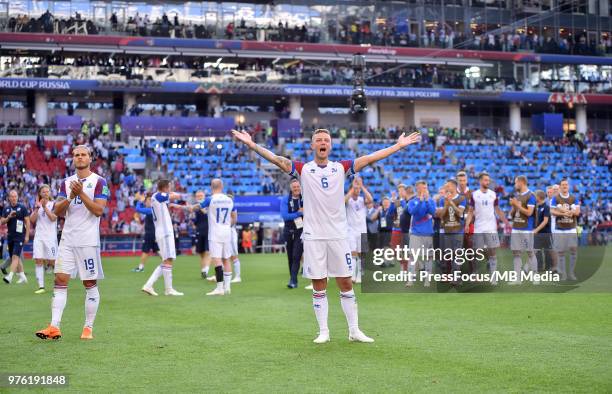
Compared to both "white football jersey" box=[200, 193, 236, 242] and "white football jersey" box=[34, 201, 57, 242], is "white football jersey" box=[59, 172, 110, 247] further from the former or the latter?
"white football jersey" box=[34, 201, 57, 242]

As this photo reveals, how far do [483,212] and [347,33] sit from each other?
4639 cm

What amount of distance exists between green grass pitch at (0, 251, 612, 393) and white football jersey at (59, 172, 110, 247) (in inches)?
50.4

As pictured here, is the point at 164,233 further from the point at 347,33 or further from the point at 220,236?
the point at 347,33

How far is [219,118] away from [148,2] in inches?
424

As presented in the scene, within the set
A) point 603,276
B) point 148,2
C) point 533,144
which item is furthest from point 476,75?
point 603,276

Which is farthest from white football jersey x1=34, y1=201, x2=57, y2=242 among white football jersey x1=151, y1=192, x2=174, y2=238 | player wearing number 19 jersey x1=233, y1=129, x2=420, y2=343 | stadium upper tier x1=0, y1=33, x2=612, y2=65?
stadium upper tier x1=0, y1=33, x2=612, y2=65

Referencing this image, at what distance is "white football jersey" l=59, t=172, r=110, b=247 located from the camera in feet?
35.1

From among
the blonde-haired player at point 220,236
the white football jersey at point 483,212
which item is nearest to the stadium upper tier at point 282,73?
the blonde-haired player at point 220,236

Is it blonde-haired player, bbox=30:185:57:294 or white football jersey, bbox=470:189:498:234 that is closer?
white football jersey, bbox=470:189:498:234

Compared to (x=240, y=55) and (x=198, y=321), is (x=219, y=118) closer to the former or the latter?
(x=240, y=55)

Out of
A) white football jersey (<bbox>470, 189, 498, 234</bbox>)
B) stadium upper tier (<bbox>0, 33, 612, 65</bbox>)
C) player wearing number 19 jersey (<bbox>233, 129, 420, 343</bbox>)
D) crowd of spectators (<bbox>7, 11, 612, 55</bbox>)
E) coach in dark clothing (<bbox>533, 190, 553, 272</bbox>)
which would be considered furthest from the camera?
crowd of spectators (<bbox>7, 11, 612, 55</bbox>)

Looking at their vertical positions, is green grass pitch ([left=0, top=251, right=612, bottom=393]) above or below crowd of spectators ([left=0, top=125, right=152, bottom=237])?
below

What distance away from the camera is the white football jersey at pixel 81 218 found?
1071 cm

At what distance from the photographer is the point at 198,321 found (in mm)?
12555
